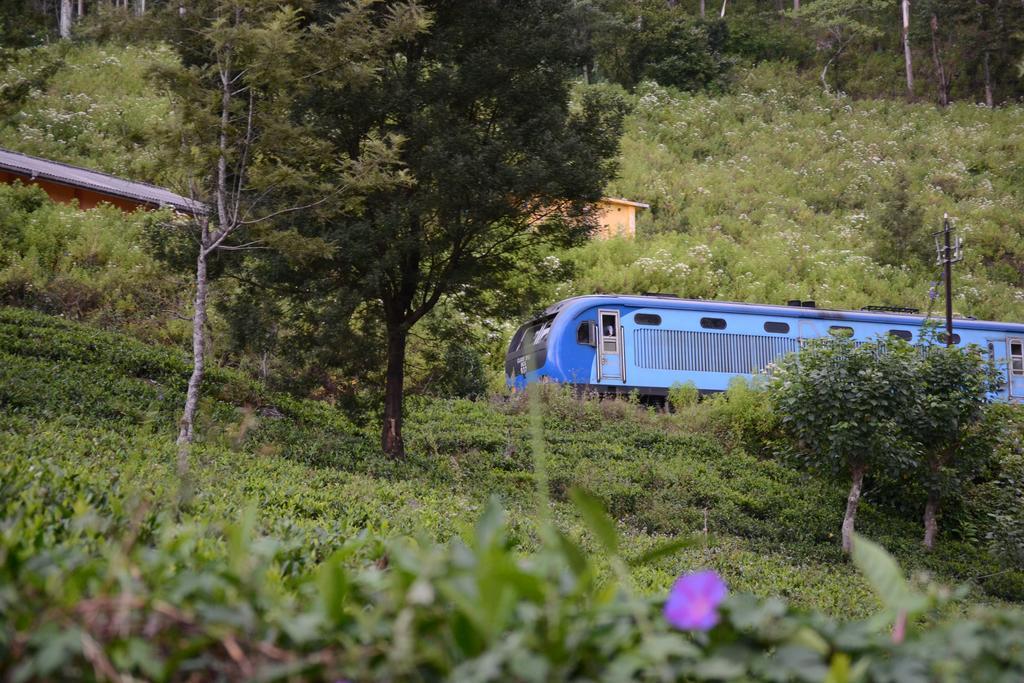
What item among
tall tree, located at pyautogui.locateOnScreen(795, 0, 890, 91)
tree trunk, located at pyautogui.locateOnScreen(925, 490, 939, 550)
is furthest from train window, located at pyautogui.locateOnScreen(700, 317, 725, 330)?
tall tree, located at pyautogui.locateOnScreen(795, 0, 890, 91)

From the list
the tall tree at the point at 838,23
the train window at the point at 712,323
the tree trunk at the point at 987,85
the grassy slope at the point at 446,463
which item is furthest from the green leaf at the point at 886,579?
the tree trunk at the point at 987,85

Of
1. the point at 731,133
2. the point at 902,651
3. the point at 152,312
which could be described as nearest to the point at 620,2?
the point at 731,133

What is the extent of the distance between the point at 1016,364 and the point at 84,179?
22310mm

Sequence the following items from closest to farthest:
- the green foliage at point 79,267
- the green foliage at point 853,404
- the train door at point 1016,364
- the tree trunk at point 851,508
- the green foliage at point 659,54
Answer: the tree trunk at point 851,508 < the green foliage at point 853,404 < the green foliage at point 79,267 < the train door at point 1016,364 < the green foliage at point 659,54

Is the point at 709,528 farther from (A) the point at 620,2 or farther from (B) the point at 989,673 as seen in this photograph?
(A) the point at 620,2

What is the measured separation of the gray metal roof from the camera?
21.7 metres

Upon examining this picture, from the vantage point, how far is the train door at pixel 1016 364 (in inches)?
832

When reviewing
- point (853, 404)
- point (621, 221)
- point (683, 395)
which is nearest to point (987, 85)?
point (621, 221)

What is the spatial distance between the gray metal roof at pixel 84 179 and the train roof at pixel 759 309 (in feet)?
29.4

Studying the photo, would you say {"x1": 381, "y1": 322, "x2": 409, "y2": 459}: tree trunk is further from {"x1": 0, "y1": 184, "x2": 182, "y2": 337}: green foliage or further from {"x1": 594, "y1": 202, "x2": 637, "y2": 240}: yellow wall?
{"x1": 594, "y1": 202, "x2": 637, "y2": 240}: yellow wall

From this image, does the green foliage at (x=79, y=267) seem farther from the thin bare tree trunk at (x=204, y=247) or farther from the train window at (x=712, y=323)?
the train window at (x=712, y=323)

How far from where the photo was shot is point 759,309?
1989 centimetres

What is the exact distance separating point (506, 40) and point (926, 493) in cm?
906

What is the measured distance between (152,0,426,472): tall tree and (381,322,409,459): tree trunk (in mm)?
2178
